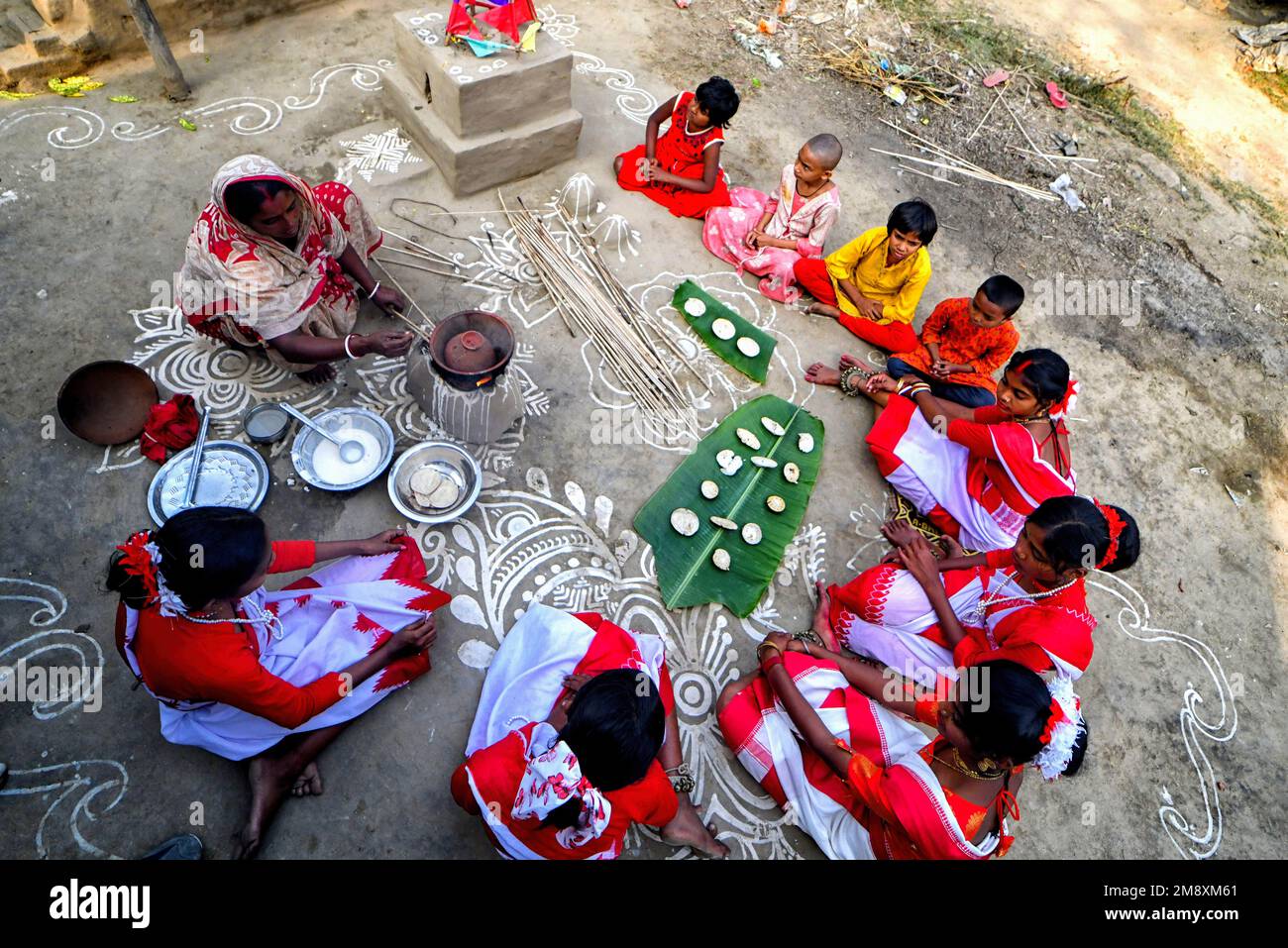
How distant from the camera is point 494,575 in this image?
126 inches

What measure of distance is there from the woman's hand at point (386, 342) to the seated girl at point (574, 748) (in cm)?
146

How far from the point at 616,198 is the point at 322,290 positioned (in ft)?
7.04

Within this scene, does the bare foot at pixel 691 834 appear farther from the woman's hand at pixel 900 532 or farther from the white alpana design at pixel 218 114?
the white alpana design at pixel 218 114

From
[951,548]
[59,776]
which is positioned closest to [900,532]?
[951,548]

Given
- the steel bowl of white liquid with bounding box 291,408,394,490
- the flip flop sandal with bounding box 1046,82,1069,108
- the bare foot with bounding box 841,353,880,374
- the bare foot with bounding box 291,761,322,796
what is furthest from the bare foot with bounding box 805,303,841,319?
the flip flop sandal with bounding box 1046,82,1069,108

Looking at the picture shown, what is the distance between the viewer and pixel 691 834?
2.67m

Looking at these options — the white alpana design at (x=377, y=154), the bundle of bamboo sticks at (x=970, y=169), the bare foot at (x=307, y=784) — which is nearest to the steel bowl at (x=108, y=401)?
the bare foot at (x=307, y=784)

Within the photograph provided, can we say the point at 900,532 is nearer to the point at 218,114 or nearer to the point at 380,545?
the point at 380,545

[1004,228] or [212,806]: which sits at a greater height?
[1004,228]

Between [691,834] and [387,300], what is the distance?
9.92 ft

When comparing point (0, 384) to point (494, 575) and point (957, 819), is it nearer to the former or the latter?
point (494, 575)

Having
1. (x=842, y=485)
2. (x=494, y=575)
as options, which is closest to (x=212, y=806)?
(x=494, y=575)

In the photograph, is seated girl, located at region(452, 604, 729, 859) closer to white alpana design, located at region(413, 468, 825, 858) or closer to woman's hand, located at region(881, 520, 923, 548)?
white alpana design, located at region(413, 468, 825, 858)

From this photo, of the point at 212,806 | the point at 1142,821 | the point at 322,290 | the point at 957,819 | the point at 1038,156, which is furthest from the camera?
the point at 1038,156
